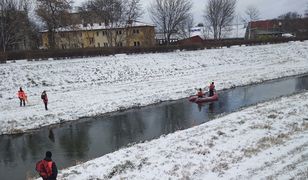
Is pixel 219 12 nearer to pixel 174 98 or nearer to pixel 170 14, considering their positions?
pixel 170 14

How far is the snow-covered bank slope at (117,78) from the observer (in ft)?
91.8

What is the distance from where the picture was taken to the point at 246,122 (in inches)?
833

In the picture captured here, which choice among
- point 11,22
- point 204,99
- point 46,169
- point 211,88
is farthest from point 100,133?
point 11,22

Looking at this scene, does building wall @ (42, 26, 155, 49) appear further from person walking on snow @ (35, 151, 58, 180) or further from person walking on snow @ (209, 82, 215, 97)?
person walking on snow @ (35, 151, 58, 180)

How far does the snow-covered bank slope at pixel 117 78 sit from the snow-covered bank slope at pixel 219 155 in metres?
10.2

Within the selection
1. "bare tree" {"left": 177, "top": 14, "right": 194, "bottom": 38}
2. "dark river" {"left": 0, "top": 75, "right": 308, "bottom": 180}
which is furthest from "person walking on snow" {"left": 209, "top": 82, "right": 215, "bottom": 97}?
"bare tree" {"left": 177, "top": 14, "right": 194, "bottom": 38}

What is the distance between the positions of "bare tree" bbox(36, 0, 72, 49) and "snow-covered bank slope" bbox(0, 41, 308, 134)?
19941 mm

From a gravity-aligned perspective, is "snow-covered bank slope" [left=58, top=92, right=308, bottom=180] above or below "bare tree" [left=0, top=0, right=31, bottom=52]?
below

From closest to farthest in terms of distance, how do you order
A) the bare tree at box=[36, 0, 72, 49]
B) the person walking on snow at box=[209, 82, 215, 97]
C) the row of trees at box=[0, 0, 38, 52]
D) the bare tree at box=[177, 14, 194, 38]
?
the person walking on snow at box=[209, 82, 215, 97]
the row of trees at box=[0, 0, 38, 52]
the bare tree at box=[36, 0, 72, 49]
the bare tree at box=[177, 14, 194, 38]

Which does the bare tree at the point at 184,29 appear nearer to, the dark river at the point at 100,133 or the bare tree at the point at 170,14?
the bare tree at the point at 170,14

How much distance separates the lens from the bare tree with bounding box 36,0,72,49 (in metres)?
62.2

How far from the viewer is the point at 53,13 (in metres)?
62.4

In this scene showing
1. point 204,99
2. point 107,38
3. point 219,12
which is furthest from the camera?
point 219,12

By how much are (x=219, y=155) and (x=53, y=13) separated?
5333 centimetres
